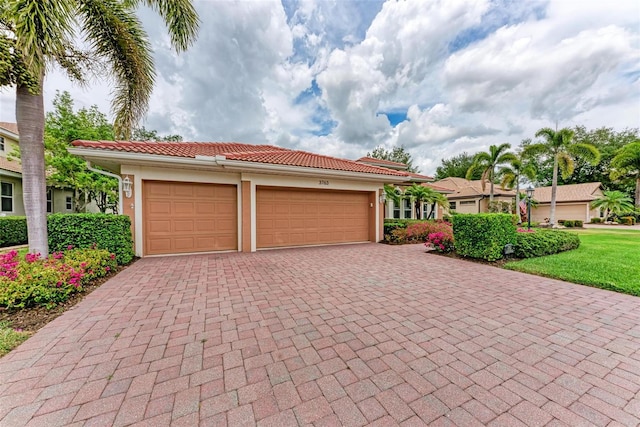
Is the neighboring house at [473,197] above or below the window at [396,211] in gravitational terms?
above

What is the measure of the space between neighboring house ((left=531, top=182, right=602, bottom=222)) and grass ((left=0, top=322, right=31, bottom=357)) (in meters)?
34.2

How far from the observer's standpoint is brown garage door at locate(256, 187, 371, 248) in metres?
8.70

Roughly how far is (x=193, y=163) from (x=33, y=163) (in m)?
3.09

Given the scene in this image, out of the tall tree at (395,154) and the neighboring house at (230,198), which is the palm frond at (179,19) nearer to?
the neighboring house at (230,198)

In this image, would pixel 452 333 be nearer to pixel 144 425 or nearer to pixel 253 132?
pixel 144 425

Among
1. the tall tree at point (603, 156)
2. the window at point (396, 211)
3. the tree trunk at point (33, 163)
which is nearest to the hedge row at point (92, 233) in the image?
the tree trunk at point (33, 163)

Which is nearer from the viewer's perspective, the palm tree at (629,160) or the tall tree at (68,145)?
the tall tree at (68,145)

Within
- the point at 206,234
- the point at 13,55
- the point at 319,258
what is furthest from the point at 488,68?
the point at 13,55

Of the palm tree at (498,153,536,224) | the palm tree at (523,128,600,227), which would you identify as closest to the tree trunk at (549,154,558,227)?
the palm tree at (523,128,600,227)

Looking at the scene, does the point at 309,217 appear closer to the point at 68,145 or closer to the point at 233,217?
the point at 233,217

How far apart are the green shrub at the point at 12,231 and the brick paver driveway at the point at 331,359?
1027cm

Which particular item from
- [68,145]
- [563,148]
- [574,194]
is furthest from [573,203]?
[68,145]

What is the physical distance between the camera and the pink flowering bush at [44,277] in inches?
130

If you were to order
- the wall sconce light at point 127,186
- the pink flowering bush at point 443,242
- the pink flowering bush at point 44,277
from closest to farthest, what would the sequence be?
the pink flowering bush at point 44,277
the wall sconce light at point 127,186
the pink flowering bush at point 443,242
